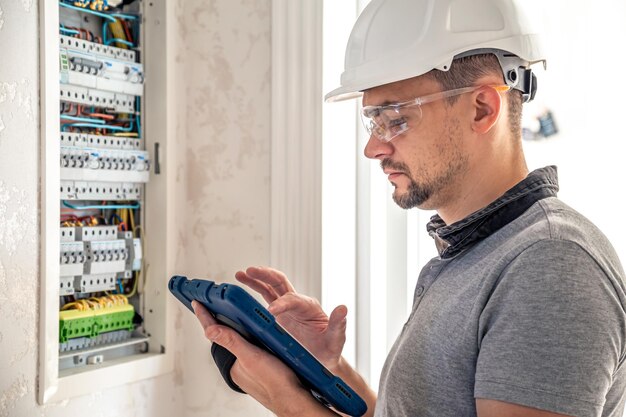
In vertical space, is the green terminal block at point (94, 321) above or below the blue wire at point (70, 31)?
below

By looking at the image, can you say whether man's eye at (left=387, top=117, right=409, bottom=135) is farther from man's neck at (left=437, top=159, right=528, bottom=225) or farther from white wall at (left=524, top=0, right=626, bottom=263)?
white wall at (left=524, top=0, right=626, bottom=263)

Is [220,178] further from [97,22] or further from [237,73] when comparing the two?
[97,22]

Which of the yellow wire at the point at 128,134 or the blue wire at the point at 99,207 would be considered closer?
the blue wire at the point at 99,207

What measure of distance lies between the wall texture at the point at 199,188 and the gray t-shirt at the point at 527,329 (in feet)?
3.07

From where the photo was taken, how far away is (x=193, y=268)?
192 cm

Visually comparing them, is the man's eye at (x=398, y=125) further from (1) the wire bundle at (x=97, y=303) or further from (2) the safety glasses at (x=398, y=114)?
(1) the wire bundle at (x=97, y=303)

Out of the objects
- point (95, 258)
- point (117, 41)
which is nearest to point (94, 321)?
point (95, 258)

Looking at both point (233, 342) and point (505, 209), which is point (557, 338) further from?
point (233, 342)

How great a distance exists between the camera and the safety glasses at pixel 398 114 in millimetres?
1008

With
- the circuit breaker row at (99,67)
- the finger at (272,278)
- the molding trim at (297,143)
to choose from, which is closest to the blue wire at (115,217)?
the circuit breaker row at (99,67)

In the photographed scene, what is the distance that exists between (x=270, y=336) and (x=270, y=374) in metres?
0.08

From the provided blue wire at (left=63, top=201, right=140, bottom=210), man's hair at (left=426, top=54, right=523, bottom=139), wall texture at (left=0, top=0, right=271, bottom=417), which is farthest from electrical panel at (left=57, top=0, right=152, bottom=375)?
man's hair at (left=426, top=54, right=523, bottom=139)

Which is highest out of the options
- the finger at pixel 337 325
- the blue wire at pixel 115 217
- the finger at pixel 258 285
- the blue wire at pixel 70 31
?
the blue wire at pixel 70 31

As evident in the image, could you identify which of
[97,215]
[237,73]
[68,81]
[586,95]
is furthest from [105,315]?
[586,95]
